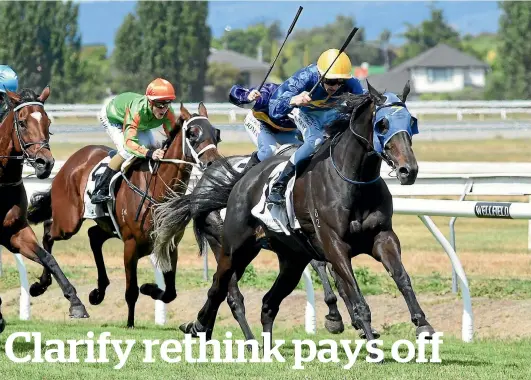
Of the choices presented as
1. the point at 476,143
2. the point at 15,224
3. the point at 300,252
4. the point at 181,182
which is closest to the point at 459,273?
the point at 300,252

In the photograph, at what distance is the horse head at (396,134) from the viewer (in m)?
6.88

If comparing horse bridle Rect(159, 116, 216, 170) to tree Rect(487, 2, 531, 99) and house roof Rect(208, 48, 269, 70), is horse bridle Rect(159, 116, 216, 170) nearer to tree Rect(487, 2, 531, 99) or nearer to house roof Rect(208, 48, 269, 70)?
tree Rect(487, 2, 531, 99)

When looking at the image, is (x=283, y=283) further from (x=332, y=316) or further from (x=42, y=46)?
(x=42, y=46)

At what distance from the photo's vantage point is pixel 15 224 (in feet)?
28.8

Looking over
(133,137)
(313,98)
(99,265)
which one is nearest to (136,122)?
(133,137)

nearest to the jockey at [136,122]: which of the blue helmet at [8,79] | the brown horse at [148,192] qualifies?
the brown horse at [148,192]

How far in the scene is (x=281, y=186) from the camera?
8000 millimetres

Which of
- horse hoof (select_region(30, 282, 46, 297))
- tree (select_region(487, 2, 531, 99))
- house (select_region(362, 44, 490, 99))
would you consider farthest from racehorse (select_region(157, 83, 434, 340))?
house (select_region(362, 44, 490, 99))

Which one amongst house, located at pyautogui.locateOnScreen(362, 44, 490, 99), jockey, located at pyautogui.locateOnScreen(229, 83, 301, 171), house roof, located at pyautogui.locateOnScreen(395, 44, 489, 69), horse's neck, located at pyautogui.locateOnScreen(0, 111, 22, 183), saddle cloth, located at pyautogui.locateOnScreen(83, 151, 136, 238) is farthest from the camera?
house, located at pyautogui.locateOnScreen(362, 44, 490, 99)

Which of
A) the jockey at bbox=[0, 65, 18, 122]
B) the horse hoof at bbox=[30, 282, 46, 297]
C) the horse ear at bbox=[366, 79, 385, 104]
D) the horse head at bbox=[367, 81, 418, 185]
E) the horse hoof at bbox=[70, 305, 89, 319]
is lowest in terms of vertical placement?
the horse hoof at bbox=[30, 282, 46, 297]

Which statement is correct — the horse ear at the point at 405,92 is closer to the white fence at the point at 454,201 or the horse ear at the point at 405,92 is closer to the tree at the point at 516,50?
the white fence at the point at 454,201

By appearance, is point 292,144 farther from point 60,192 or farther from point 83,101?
point 83,101

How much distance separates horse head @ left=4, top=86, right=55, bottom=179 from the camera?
832 centimetres

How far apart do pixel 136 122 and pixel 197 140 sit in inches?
25.2
